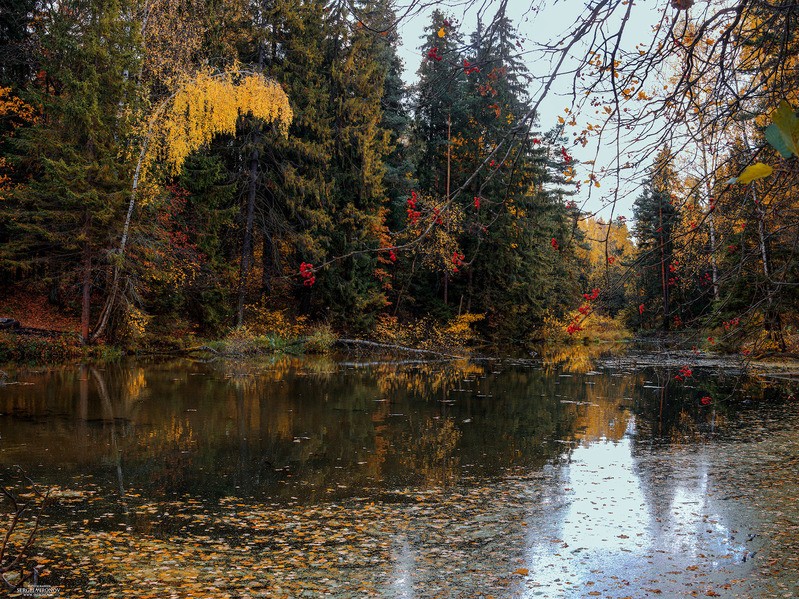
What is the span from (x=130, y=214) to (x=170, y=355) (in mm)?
4386

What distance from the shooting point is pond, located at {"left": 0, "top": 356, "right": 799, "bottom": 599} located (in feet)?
14.9

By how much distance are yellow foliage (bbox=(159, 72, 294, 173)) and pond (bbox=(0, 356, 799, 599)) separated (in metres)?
8.50

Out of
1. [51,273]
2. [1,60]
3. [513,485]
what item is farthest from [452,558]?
[1,60]

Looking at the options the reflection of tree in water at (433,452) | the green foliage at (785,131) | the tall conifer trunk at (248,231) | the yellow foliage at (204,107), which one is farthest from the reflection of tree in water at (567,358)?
the green foliage at (785,131)

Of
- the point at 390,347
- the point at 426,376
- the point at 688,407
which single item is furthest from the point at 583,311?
the point at 390,347

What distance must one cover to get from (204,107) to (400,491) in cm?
1581

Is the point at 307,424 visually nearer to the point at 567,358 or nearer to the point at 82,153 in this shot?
the point at 82,153

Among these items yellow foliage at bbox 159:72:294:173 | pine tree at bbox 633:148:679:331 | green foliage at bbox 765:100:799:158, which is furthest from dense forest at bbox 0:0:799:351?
green foliage at bbox 765:100:799:158

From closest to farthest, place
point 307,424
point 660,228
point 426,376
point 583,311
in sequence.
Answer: point 660,228
point 583,311
point 307,424
point 426,376

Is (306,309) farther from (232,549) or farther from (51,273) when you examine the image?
(232,549)

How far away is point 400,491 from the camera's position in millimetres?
6824

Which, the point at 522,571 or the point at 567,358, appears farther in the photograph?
the point at 567,358

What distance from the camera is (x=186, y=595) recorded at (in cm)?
412

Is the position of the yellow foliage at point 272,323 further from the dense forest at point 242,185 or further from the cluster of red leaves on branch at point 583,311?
the cluster of red leaves on branch at point 583,311
